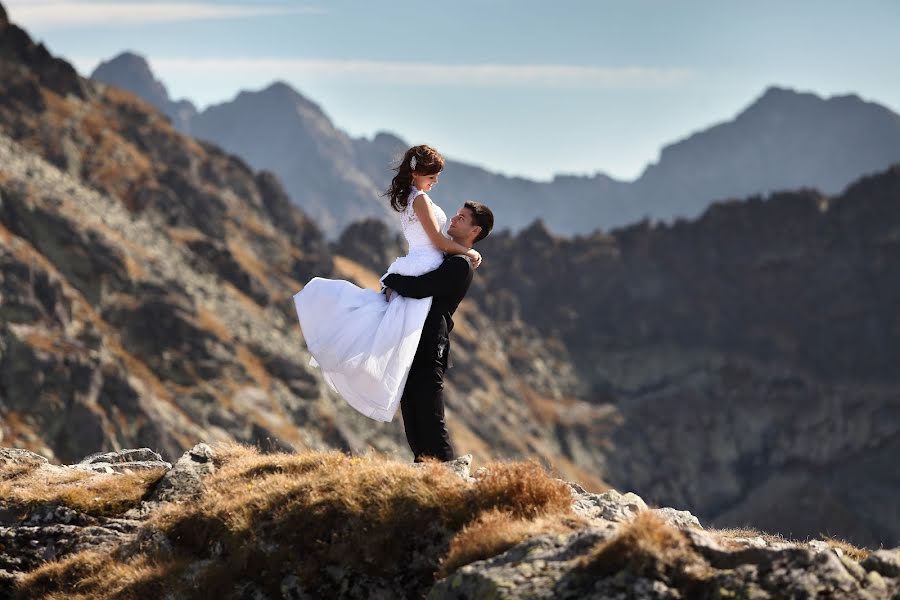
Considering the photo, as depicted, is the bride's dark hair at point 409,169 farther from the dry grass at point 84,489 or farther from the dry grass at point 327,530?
the dry grass at point 84,489

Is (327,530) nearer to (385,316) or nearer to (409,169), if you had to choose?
(385,316)

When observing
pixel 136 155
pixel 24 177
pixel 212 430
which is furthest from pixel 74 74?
pixel 212 430

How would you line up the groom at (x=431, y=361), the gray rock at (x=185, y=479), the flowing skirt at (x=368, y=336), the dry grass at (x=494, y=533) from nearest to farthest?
1. the dry grass at (x=494, y=533)
2. the flowing skirt at (x=368, y=336)
3. the groom at (x=431, y=361)
4. the gray rock at (x=185, y=479)

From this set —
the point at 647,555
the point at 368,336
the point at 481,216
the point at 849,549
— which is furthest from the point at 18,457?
the point at 849,549

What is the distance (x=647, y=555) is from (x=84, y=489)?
9.06 metres

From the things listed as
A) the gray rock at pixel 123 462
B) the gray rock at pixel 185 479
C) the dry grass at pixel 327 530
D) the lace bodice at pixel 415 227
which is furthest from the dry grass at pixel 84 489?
the lace bodice at pixel 415 227

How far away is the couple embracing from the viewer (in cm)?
1341

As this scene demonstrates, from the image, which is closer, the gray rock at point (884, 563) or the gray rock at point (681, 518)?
the gray rock at point (884, 563)

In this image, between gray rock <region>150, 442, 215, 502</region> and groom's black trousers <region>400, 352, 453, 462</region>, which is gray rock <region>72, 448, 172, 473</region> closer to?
gray rock <region>150, 442, 215, 502</region>

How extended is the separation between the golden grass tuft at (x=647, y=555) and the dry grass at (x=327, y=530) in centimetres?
130

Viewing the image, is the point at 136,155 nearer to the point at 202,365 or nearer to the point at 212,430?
the point at 202,365

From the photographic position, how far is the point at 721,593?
28.5ft

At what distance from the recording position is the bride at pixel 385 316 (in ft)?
43.9

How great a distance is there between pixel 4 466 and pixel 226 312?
144893mm
